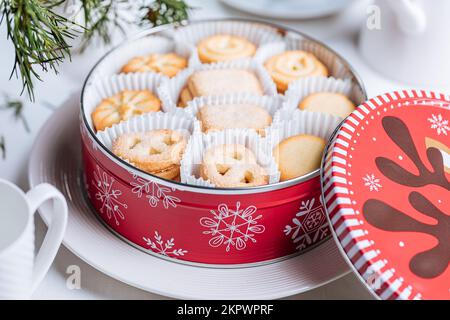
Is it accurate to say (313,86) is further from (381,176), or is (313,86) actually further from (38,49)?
(38,49)

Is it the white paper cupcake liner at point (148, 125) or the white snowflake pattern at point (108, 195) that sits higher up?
the white paper cupcake liner at point (148, 125)

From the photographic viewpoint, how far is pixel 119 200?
83 centimetres

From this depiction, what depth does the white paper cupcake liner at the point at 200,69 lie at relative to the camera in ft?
3.16

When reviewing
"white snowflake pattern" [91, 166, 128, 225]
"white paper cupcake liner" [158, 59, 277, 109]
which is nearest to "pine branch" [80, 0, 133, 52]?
"white paper cupcake liner" [158, 59, 277, 109]

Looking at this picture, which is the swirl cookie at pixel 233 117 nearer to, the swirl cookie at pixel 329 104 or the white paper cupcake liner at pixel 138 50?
the swirl cookie at pixel 329 104

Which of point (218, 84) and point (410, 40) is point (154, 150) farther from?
point (410, 40)

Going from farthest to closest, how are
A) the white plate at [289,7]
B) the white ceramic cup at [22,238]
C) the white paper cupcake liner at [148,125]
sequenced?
1. the white plate at [289,7]
2. the white paper cupcake liner at [148,125]
3. the white ceramic cup at [22,238]

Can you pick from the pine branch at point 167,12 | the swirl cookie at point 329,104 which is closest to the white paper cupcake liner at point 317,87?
the swirl cookie at point 329,104

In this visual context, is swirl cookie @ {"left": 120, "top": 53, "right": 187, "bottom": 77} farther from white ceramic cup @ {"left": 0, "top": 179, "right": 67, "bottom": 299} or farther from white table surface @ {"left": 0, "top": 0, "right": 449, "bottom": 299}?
white ceramic cup @ {"left": 0, "top": 179, "right": 67, "bottom": 299}

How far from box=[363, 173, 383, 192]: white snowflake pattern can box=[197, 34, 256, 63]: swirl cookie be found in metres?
0.37

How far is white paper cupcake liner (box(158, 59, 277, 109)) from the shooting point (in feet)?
3.16

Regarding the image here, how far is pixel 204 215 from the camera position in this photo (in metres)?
0.77

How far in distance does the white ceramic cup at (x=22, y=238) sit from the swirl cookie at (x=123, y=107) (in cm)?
24

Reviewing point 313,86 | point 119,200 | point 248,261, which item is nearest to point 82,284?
point 119,200
